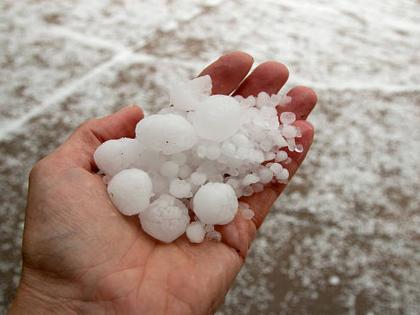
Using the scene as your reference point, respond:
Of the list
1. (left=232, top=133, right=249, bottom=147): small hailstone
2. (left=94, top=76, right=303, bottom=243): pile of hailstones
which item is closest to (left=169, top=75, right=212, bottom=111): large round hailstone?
(left=94, top=76, right=303, bottom=243): pile of hailstones

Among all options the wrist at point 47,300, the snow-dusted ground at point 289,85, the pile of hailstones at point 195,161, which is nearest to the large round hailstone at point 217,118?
the pile of hailstones at point 195,161

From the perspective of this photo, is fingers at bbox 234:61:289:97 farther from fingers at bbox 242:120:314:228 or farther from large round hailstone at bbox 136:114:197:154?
large round hailstone at bbox 136:114:197:154

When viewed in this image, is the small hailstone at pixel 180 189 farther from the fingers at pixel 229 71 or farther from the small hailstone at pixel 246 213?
the fingers at pixel 229 71

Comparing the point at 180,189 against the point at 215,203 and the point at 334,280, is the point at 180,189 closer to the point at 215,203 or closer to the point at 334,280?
the point at 215,203

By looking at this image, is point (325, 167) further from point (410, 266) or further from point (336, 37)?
point (336, 37)

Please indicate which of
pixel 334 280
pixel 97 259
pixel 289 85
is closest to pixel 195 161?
pixel 97 259
